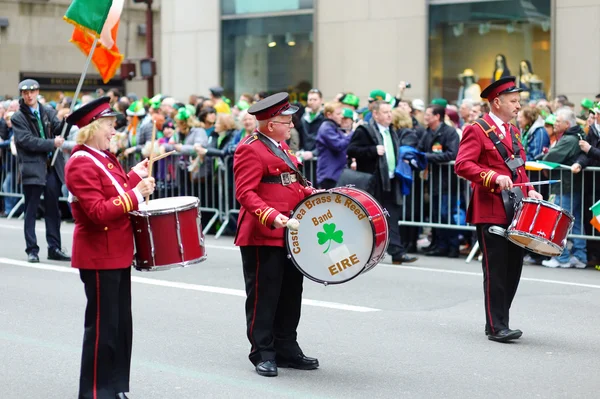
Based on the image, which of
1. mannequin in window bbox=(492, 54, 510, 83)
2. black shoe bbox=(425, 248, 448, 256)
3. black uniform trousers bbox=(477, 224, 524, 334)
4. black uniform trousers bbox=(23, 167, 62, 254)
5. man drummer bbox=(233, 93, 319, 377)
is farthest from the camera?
mannequin in window bbox=(492, 54, 510, 83)

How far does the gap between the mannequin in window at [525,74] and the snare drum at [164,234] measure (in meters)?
13.6

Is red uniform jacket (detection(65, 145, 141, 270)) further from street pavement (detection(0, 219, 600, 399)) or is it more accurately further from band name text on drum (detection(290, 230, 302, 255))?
band name text on drum (detection(290, 230, 302, 255))

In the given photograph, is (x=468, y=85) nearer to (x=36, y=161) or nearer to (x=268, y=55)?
(x=268, y=55)

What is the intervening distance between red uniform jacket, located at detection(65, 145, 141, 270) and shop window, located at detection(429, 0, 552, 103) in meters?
13.4

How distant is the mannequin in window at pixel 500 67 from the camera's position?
65.2ft

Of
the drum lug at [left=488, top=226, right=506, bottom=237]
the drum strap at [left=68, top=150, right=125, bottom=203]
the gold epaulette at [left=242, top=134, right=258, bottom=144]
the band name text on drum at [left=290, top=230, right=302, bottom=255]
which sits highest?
the gold epaulette at [left=242, top=134, right=258, bottom=144]

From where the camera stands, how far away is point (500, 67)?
20.0 metres

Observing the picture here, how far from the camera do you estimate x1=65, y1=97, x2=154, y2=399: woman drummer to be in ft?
20.2

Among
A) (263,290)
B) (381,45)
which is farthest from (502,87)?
(381,45)

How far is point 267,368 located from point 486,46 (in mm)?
13916

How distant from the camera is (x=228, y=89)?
2414cm

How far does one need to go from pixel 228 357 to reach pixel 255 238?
3.50 feet

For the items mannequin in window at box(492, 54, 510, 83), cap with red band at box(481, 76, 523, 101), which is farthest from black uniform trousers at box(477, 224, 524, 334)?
mannequin in window at box(492, 54, 510, 83)

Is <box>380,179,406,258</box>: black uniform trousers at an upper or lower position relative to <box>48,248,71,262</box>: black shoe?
upper
